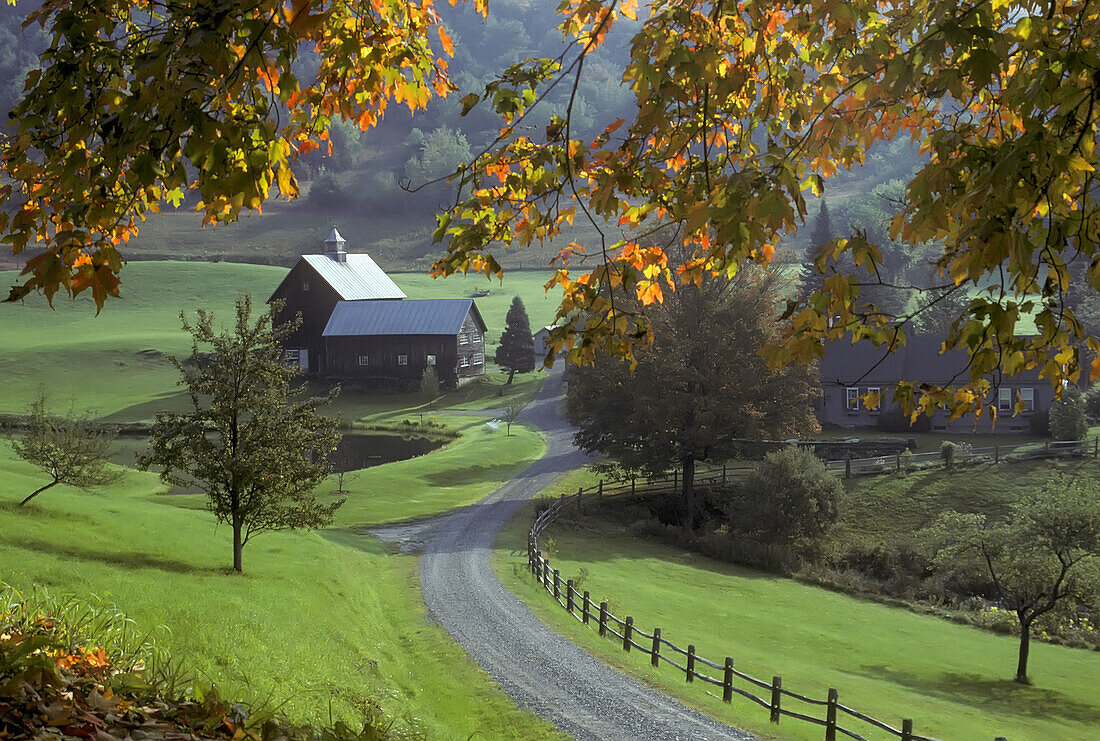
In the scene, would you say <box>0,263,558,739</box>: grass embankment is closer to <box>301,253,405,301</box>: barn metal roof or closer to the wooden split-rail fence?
the wooden split-rail fence

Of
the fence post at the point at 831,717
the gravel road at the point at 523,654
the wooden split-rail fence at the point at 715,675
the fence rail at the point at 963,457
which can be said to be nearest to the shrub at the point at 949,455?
the fence rail at the point at 963,457

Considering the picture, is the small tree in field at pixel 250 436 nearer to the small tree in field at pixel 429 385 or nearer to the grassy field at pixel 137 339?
the grassy field at pixel 137 339

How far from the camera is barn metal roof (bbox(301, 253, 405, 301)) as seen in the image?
7499 centimetres

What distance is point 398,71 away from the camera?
6.42 meters

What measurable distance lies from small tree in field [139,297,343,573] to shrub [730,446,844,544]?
60.4 feet

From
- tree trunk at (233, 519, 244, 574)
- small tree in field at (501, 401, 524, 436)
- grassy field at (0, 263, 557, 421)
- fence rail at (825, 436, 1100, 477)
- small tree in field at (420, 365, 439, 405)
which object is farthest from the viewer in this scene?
small tree in field at (420, 365, 439, 405)

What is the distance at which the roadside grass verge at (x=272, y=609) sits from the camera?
1316 cm

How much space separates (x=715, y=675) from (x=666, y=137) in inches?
637

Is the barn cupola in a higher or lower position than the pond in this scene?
higher

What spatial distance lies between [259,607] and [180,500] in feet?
62.7

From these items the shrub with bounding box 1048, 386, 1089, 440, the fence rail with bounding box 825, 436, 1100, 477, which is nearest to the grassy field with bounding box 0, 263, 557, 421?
the fence rail with bounding box 825, 436, 1100, 477

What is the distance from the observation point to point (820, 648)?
23.0 meters

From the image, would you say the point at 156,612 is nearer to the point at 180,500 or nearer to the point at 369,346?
the point at 180,500

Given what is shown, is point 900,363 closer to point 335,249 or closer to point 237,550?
point 237,550
